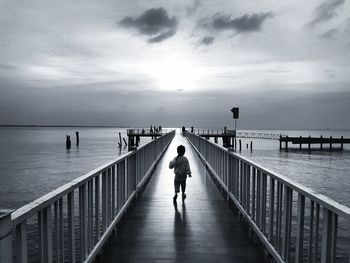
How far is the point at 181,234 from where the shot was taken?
541 centimetres

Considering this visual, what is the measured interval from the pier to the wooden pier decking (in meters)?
0.01

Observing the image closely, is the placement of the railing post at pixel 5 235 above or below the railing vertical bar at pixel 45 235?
above

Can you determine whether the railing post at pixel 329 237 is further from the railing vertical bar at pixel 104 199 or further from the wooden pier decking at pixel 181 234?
the railing vertical bar at pixel 104 199

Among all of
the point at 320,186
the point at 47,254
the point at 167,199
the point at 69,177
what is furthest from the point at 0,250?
the point at 69,177

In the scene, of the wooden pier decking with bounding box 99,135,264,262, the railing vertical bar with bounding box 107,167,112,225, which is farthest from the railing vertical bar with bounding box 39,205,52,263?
the railing vertical bar with bounding box 107,167,112,225

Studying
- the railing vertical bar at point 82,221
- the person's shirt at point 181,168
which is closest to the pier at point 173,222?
the railing vertical bar at point 82,221

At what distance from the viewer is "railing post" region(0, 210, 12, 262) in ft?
6.40

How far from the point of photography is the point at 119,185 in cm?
578

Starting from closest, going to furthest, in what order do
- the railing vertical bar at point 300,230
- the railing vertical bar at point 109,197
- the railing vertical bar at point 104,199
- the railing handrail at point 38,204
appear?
the railing handrail at point 38,204, the railing vertical bar at point 300,230, the railing vertical bar at point 104,199, the railing vertical bar at point 109,197

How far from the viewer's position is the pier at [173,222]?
2670 mm

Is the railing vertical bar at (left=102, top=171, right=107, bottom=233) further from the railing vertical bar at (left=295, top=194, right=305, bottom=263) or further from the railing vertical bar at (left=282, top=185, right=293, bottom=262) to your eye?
the railing vertical bar at (left=295, top=194, right=305, bottom=263)

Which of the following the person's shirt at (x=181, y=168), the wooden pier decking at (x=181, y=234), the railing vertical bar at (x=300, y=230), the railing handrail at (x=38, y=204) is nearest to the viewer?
the railing handrail at (x=38, y=204)

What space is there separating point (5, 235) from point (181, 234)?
3759 mm

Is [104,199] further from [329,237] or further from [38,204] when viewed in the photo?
[329,237]
